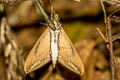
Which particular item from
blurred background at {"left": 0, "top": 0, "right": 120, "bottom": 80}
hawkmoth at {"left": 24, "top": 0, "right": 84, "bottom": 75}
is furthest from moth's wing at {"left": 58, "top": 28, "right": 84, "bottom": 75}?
blurred background at {"left": 0, "top": 0, "right": 120, "bottom": 80}

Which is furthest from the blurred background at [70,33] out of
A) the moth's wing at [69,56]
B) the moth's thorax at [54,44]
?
the moth's wing at [69,56]

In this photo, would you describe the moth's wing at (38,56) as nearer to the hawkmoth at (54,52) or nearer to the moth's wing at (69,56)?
the hawkmoth at (54,52)

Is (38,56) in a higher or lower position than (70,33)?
higher

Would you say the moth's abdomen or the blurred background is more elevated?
the moth's abdomen

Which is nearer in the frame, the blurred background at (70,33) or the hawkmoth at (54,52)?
the hawkmoth at (54,52)

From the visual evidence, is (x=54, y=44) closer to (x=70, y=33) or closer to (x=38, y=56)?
(x=38, y=56)

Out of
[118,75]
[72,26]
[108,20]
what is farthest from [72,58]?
[72,26]

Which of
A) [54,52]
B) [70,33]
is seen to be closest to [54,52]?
[54,52]

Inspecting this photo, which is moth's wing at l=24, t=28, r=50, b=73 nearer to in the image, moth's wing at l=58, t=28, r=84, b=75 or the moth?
the moth
